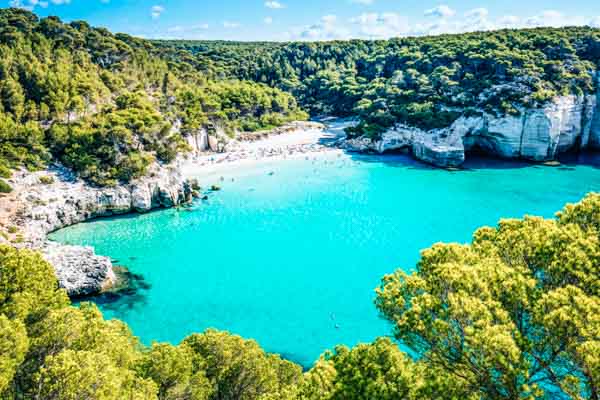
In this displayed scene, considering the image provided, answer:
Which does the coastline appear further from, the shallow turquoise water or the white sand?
the shallow turquoise water

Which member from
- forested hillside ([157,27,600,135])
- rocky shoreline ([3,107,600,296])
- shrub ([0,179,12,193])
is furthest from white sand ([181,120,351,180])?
shrub ([0,179,12,193])

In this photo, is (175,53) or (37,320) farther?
(175,53)

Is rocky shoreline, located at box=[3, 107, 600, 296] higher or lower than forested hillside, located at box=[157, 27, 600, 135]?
lower

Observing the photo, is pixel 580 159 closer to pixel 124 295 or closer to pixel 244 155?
pixel 244 155

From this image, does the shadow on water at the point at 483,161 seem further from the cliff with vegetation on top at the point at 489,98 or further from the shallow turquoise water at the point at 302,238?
the cliff with vegetation on top at the point at 489,98

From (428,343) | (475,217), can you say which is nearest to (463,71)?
(475,217)

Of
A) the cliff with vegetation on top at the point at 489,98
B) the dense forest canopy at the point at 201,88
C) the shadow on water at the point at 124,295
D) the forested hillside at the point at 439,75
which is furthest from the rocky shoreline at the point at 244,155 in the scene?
the forested hillside at the point at 439,75

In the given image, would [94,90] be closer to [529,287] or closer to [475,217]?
[475,217]
